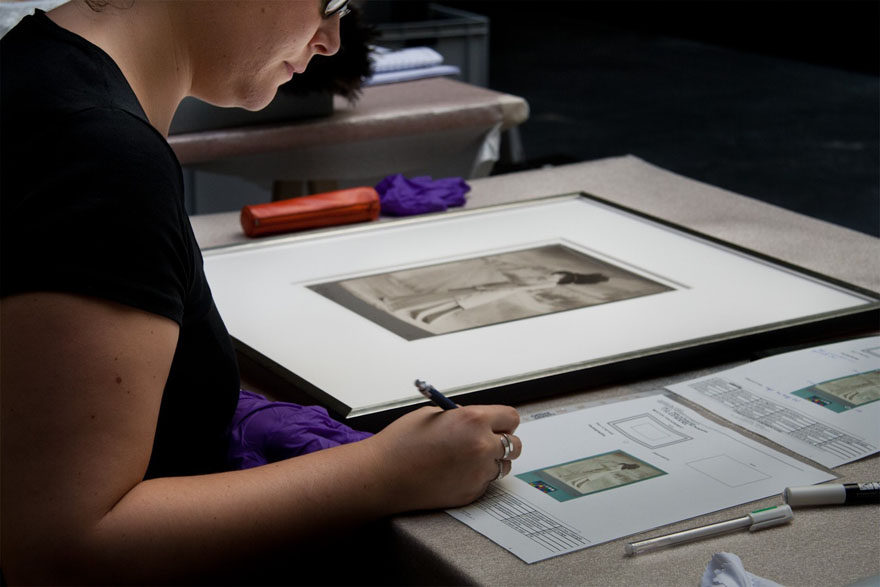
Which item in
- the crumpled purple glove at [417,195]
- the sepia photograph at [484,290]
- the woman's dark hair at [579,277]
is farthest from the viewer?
the crumpled purple glove at [417,195]

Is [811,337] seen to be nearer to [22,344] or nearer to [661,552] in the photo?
[661,552]

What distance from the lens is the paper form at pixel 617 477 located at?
0.93 m

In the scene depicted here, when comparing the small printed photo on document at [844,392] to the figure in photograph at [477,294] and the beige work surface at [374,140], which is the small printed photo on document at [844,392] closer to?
the figure in photograph at [477,294]

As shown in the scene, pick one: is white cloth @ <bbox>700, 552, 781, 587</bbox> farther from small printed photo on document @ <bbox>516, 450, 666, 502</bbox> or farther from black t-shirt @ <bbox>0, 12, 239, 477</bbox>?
black t-shirt @ <bbox>0, 12, 239, 477</bbox>

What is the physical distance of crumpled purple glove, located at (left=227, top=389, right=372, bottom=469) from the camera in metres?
1.04

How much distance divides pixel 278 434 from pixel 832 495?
52cm

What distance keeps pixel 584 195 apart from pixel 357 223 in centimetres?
41

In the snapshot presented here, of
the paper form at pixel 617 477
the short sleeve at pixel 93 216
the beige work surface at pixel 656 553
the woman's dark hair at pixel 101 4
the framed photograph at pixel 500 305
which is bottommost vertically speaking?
the beige work surface at pixel 656 553

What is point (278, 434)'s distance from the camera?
3.45ft

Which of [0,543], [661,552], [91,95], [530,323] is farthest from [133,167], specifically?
[530,323]

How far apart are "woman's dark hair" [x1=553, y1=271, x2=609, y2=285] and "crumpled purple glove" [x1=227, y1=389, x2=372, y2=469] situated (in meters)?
0.49

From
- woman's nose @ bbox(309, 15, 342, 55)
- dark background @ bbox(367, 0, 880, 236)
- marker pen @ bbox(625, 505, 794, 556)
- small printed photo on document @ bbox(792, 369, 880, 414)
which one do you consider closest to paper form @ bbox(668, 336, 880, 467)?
small printed photo on document @ bbox(792, 369, 880, 414)

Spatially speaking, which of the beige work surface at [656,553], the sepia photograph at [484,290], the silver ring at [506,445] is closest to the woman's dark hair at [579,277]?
the sepia photograph at [484,290]

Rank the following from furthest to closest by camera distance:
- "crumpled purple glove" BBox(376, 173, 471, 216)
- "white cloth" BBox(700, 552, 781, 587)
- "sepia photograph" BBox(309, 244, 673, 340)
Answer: "crumpled purple glove" BBox(376, 173, 471, 216), "sepia photograph" BBox(309, 244, 673, 340), "white cloth" BBox(700, 552, 781, 587)
